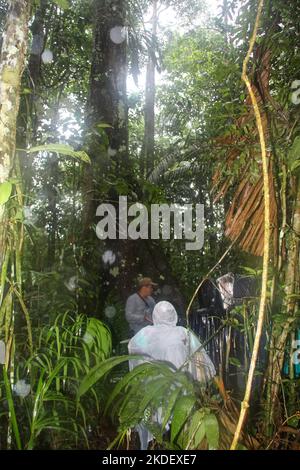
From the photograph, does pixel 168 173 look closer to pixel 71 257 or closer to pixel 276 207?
pixel 71 257

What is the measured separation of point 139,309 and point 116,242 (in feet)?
3.05

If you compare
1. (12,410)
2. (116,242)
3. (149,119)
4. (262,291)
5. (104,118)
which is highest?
(149,119)

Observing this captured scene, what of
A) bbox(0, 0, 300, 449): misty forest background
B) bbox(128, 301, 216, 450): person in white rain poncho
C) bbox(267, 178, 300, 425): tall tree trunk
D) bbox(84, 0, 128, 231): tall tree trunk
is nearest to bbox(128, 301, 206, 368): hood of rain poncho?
Answer: bbox(128, 301, 216, 450): person in white rain poncho

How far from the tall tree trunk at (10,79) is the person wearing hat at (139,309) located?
3.01m

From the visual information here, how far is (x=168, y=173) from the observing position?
789 cm

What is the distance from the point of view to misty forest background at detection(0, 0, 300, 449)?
1915 millimetres

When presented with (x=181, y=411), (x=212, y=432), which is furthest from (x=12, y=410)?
(x=212, y=432)

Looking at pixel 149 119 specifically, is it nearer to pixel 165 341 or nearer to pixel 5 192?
pixel 165 341

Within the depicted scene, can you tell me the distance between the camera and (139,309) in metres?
4.82

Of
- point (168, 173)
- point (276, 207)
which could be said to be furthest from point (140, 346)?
point (168, 173)

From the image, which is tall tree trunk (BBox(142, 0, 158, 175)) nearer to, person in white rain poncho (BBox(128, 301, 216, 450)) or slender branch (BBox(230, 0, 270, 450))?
person in white rain poncho (BBox(128, 301, 216, 450))

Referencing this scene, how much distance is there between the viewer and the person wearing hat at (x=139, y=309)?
477cm

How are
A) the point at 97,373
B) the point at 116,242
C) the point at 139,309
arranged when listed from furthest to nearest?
the point at 116,242 → the point at 139,309 → the point at 97,373
